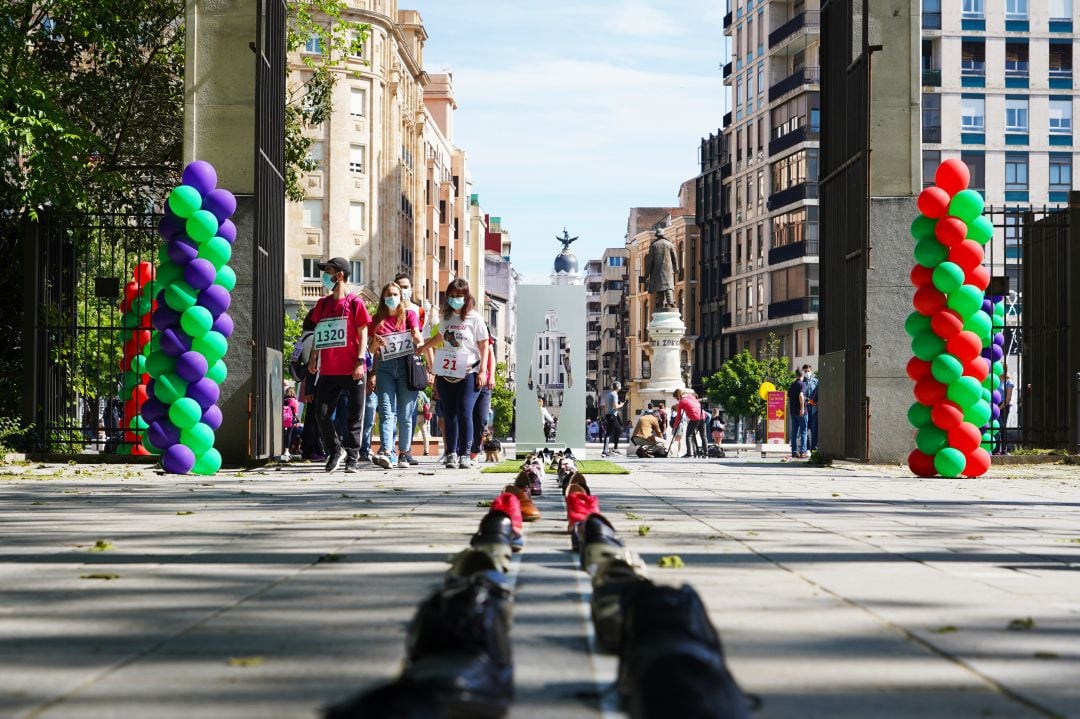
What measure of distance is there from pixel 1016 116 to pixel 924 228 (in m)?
64.5

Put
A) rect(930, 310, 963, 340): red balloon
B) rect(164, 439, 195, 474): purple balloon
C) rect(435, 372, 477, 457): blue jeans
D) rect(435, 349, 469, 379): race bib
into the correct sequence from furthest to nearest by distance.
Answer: rect(435, 372, 477, 457): blue jeans < rect(435, 349, 469, 379): race bib < rect(930, 310, 963, 340): red balloon < rect(164, 439, 195, 474): purple balloon

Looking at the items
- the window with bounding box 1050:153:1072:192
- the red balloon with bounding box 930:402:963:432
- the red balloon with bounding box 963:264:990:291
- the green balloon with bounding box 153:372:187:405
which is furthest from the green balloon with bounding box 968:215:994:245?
the window with bounding box 1050:153:1072:192

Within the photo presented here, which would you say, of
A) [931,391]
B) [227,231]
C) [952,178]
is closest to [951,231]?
[952,178]

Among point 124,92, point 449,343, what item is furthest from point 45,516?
point 124,92

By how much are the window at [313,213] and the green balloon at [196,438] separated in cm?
5513

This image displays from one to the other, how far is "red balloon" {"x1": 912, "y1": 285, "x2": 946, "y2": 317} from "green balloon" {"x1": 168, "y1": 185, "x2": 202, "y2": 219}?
866 centimetres

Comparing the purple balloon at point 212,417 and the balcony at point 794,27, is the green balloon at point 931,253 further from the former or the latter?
the balcony at point 794,27

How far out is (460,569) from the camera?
15.3 feet

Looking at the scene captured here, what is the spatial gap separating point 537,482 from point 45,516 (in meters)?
3.50

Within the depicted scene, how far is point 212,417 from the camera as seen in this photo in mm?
15789

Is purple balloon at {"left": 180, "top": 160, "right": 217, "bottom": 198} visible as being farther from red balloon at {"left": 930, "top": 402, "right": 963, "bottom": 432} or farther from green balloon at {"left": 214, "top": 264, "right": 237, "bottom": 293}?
red balloon at {"left": 930, "top": 402, "right": 963, "bottom": 432}

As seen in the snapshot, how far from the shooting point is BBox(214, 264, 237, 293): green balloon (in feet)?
52.5

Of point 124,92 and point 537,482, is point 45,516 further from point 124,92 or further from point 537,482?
point 124,92

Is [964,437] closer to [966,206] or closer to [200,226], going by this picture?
[966,206]
